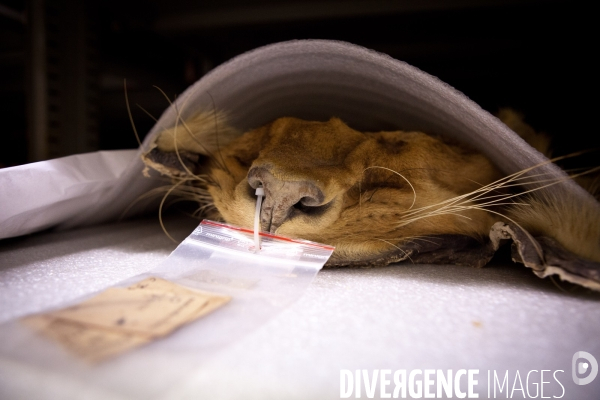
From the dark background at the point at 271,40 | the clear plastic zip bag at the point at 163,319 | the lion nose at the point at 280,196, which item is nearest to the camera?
the clear plastic zip bag at the point at 163,319

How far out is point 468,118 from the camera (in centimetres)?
74

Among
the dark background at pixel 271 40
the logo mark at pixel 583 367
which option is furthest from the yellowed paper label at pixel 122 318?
the dark background at pixel 271 40

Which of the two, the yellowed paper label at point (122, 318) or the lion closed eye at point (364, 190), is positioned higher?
the lion closed eye at point (364, 190)

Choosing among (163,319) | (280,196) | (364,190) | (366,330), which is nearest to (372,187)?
(364,190)

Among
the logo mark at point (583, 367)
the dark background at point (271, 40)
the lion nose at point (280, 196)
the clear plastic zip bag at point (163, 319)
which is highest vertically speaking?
the dark background at point (271, 40)

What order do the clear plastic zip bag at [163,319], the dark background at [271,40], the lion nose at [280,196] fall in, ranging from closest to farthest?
the clear plastic zip bag at [163,319] → the lion nose at [280,196] → the dark background at [271,40]

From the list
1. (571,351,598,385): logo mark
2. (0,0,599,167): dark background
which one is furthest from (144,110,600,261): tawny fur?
(0,0,599,167): dark background

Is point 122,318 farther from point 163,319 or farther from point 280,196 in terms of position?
point 280,196

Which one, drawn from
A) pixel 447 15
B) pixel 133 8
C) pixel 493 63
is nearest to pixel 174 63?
pixel 133 8

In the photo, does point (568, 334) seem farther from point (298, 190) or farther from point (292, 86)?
point (292, 86)

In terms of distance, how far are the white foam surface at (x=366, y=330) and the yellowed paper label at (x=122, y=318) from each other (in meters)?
0.04

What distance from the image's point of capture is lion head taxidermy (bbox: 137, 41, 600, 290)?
27.4 inches

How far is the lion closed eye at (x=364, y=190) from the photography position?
0.72 meters

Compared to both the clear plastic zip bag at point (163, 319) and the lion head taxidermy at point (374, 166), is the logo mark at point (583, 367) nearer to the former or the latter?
the lion head taxidermy at point (374, 166)
